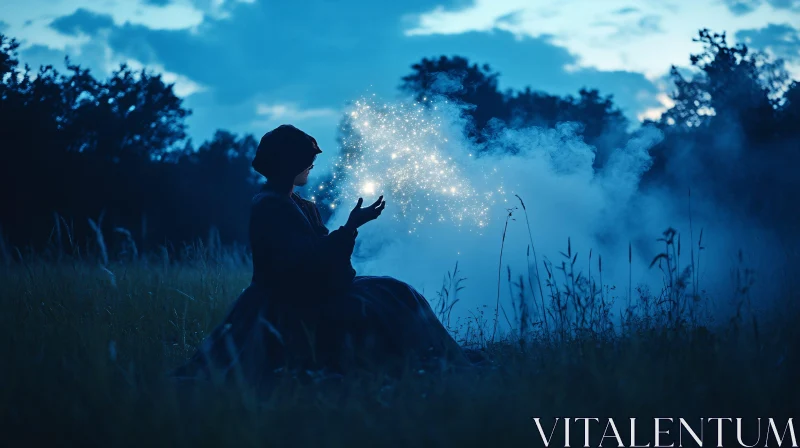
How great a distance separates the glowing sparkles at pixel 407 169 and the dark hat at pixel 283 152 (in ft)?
10.3

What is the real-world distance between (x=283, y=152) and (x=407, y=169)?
3.57 metres

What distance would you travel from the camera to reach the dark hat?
188 inches

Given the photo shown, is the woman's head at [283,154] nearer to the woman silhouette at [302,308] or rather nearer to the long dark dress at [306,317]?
the woman silhouette at [302,308]

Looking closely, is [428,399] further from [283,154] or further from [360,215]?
[283,154]

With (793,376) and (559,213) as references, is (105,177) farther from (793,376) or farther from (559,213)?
(793,376)

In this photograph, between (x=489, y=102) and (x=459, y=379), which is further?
(x=489, y=102)

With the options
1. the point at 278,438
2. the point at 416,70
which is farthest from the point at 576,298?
the point at 416,70

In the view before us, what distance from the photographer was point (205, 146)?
2808cm

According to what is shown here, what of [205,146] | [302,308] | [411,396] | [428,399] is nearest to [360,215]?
[302,308]

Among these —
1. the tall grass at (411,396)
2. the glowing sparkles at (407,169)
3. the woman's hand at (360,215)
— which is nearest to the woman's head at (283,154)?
the woman's hand at (360,215)

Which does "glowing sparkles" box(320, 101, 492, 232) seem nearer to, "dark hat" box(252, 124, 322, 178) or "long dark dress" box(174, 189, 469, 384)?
"dark hat" box(252, 124, 322, 178)

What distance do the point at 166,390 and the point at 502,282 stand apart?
16.2ft

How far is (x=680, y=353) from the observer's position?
13.6ft

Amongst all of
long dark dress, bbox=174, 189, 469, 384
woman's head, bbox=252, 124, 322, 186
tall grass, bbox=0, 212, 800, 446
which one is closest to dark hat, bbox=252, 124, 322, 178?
woman's head, bbox=252, 124, 322, 186
